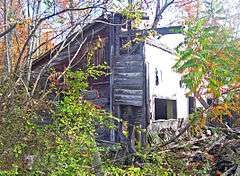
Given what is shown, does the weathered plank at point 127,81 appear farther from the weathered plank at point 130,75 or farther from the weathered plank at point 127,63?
the weathered plank at point 127,63

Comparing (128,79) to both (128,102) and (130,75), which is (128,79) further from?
(128,102)

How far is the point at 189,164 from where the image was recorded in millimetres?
10578

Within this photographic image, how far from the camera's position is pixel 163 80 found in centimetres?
1559

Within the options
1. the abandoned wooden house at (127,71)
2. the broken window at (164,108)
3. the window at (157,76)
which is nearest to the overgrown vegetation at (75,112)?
the abandoned wooden house at (127,71)

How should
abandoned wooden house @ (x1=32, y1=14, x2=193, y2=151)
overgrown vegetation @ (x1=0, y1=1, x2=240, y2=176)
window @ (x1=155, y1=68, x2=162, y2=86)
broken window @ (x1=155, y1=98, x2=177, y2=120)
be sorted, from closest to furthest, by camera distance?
overgrown vegetation @ (x1=0, y1=1, x2=240, y2=176), abandoned wooden house @ (x1=32, y1=14, x2=193, y2=151), window @ (x1=155, y1=68, x2=162, y2=86), broken window @ (x1=155, y1=98, x2=177, y2=120)

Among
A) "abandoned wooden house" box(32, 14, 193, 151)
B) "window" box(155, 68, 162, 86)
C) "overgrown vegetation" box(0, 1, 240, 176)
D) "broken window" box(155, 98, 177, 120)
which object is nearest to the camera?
"overgrown vegetation" box(0, 1, 240, 176)

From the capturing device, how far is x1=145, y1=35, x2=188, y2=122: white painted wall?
45.2 feet

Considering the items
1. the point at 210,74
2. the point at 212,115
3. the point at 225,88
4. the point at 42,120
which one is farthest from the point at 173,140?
the point at 42,120

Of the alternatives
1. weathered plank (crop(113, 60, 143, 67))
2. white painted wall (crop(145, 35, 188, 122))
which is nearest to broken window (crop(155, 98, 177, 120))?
white painted wall (crop(145, 35, 188, 122))

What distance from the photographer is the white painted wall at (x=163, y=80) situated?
1379cm

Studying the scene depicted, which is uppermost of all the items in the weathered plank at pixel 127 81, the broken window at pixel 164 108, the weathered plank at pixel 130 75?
the weathered plank at pixel 130 75

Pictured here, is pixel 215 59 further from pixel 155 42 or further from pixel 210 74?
pixel 155 42

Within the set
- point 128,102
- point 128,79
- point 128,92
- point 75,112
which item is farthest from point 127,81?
point 75,112

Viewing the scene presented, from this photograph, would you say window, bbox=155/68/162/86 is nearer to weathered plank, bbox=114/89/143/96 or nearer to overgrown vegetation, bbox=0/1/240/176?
weathered plank, bbox=114/89/143/96
